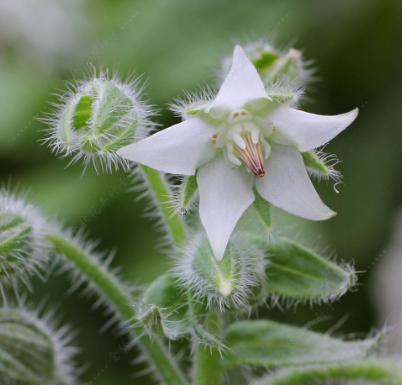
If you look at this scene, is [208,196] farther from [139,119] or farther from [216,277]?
[139,119]

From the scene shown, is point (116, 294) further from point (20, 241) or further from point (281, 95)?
point (281, 95)

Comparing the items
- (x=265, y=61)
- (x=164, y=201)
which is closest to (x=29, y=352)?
(x=164, y=201)

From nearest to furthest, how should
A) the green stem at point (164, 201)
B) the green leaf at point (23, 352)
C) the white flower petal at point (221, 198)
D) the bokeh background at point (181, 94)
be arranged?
the white flower petal at point (221, 198) → the green stem at point (164, 201) → the green leaf at point (23, 352) → the bokeh background at point (181, 94)

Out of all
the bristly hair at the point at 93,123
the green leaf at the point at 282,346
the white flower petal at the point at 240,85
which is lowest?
the green leaf at the point at 282,346

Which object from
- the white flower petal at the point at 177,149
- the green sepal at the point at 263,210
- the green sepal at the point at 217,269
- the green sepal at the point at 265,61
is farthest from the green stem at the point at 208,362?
the green sepal at the point at 265,61

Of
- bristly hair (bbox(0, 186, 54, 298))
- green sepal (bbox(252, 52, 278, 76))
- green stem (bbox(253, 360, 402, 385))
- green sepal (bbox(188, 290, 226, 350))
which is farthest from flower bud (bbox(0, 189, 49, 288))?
green sepal (bbox(252, 52, 278, 76))

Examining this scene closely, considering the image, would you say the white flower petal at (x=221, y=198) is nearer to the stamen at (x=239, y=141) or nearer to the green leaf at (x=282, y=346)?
the stamen at (x=239, y=141)

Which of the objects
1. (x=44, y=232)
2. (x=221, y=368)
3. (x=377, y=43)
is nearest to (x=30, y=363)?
(x=44, y=232)
